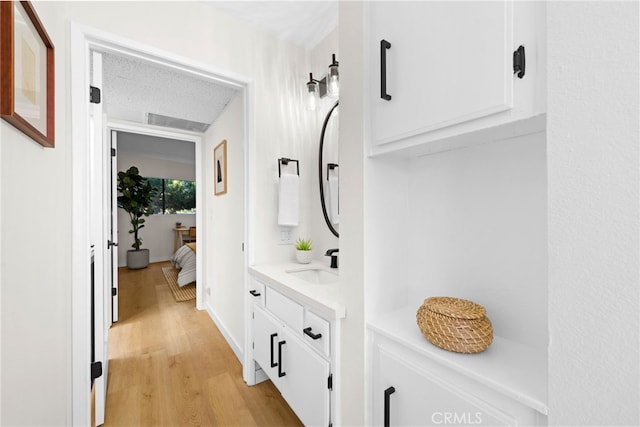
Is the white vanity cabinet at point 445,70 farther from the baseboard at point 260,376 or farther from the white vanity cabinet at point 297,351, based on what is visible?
the baseboard at point 260,376

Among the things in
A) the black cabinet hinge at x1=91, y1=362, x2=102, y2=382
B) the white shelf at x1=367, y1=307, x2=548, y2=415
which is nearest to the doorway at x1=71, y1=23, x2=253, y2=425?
the black cabinet hinge at x1=91, y1=362, x2=102, y2=382

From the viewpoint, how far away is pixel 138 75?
226cm

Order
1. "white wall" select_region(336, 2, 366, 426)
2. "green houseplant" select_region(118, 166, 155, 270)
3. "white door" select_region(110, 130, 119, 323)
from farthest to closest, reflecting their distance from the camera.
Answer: "green houseplant" select_region(118, 166, 155, 270), "white door" select_region(110, 130, 119, 323), "white wall" select_region(336, 2, 366, 426)

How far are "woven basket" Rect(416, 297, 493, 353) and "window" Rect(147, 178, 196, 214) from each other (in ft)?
21.6

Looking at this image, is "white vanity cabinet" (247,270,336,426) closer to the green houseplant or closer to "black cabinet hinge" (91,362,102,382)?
"black cabinet hinge" (91,362,102,382)

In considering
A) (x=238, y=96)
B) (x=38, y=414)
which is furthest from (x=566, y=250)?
(x=238, y=96)

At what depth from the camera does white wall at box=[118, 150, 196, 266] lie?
5.69 m

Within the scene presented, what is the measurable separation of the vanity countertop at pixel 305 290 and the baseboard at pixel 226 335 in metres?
0.79

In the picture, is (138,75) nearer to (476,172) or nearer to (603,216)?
(476,172)

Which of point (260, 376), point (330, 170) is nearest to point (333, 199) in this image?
point (330, 170)

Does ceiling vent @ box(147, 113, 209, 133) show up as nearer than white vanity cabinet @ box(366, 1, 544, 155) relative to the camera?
No

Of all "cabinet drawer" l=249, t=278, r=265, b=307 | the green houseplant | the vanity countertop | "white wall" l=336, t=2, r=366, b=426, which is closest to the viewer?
"white wall" l=336, t=2, r=366, b=426

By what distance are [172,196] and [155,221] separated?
64cm

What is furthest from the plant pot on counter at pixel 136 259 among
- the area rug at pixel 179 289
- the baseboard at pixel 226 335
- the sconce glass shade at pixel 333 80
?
the sconce glass shade at pixel 333 80
